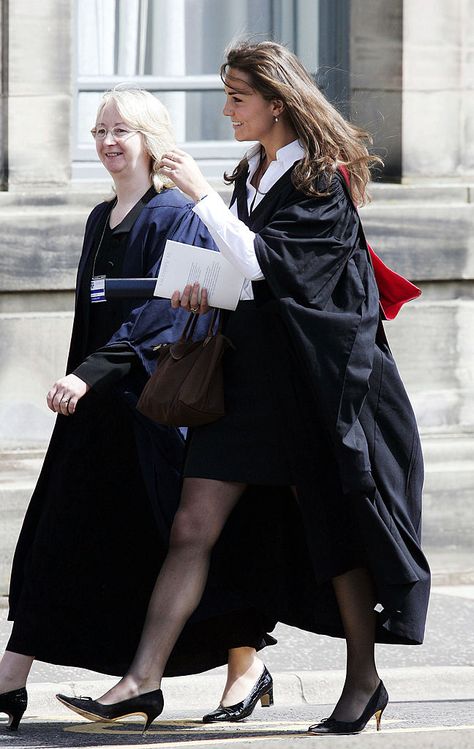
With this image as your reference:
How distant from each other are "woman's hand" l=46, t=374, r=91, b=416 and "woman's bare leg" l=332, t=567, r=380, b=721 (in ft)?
3.07

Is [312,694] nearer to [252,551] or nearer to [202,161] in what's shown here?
[252,551]

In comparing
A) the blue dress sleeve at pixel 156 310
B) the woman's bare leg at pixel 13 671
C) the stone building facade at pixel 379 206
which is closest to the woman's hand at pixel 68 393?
the blue dress sleeve at pixel 156 310

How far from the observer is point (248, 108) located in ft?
13.9

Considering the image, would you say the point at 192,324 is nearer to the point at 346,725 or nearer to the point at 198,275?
the point at 198,275

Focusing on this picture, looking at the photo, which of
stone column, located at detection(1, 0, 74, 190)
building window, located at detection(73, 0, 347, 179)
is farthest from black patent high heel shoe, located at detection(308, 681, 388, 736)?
building window, located at detection(73, 0, 347, 179)

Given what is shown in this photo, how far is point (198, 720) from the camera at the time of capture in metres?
4.81

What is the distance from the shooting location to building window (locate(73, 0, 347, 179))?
7.87 metres

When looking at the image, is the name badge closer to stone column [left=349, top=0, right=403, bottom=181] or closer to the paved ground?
the paved ground

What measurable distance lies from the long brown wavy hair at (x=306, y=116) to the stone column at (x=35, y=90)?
3143mm

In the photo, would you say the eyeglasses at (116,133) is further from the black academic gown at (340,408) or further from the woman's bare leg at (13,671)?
the woman's bare leg at (13,671)

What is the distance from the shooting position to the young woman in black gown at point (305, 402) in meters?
4.09

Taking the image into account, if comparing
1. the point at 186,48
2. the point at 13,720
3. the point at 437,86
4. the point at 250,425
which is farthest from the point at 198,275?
the point at 186,48

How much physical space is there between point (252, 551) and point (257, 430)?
0.43m

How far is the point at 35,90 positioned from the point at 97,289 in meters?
2.90
